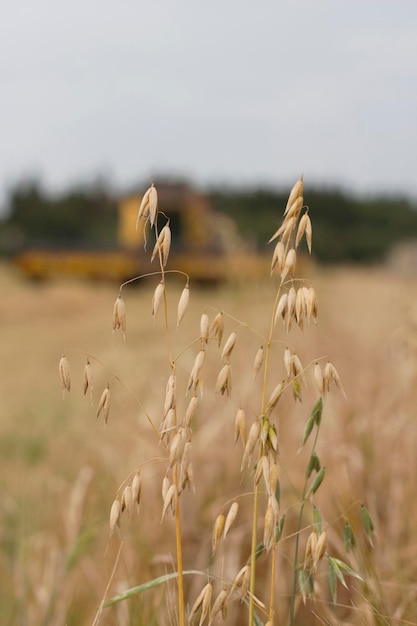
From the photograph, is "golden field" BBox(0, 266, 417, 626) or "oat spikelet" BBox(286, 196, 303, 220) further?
"golden field" BBox(0, 266, 417, 626)

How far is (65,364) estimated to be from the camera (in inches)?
28.6

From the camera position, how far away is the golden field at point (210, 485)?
1.38 metres

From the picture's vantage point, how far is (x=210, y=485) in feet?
7.33

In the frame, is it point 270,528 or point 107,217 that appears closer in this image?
point 270,528

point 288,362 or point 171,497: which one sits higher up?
point 288,362

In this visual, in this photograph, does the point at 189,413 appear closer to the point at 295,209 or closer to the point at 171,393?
the point at 171,393

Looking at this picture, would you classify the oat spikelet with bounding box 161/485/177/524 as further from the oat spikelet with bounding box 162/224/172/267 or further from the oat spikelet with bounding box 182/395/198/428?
the oat spikelet with bounding box 162/224/172/267

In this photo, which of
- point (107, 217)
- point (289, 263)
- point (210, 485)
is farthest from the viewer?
point (107, 217)

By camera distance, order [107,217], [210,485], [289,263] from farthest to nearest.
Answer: [107,217], [210,485], [289,263]

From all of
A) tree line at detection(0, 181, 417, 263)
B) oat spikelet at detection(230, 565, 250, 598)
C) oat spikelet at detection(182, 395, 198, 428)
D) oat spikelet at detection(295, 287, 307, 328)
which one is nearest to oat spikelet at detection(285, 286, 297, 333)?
oat spikelet at detection(295, 287, 307, 328)

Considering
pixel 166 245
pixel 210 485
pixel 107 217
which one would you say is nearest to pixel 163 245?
pixel 166 245

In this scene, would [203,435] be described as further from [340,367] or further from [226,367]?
[226,367]

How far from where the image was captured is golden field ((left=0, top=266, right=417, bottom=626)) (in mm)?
1385

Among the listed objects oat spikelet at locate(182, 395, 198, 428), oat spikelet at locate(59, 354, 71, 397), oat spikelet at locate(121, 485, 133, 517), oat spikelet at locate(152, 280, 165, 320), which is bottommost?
oat spikelet at locate(121, 485, 133, 517)
